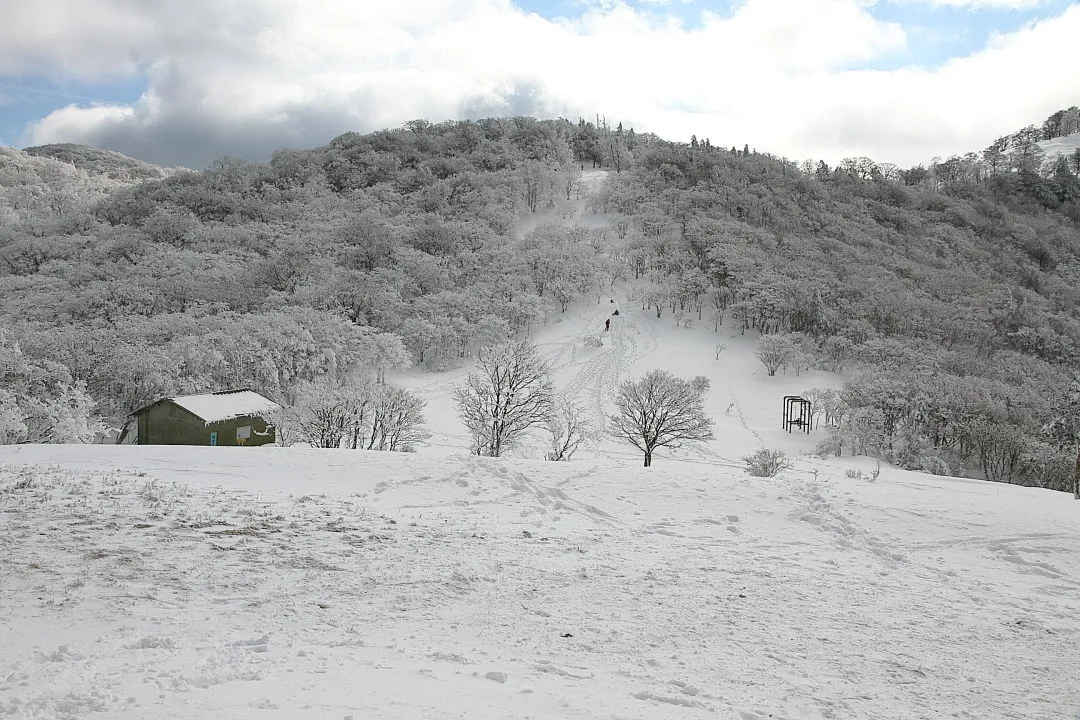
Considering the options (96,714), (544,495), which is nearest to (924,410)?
(544,495)

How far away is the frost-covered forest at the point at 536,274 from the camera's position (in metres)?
40.7

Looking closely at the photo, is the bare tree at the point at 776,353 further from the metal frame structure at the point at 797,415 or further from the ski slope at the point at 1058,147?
the ski slope at the point at 1058,147

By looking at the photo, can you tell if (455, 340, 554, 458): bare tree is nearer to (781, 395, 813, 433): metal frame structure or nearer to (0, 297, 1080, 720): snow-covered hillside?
(0, 297, 1080, 720): snow-covered hillside

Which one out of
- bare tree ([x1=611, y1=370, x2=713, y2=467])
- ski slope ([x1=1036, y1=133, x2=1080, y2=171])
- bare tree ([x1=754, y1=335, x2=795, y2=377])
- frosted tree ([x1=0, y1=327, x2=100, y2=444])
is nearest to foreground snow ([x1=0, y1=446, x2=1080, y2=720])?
bare tree ([x1=611, y1=370, x2=713, y2=467])

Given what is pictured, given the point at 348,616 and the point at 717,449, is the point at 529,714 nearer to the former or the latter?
the point at 348,616

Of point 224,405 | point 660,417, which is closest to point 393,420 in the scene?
point 224,405

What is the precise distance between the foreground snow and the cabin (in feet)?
52.8

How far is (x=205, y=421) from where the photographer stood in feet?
90.7

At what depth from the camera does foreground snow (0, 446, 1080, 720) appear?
15.7ft

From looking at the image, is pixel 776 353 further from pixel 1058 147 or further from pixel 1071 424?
pixel 1058 147

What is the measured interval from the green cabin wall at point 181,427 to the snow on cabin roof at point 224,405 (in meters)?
0.25

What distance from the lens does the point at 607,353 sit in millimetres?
57844

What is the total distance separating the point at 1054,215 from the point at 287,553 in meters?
157

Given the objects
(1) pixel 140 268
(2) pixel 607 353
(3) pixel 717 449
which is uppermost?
(1) pixel 140 268
